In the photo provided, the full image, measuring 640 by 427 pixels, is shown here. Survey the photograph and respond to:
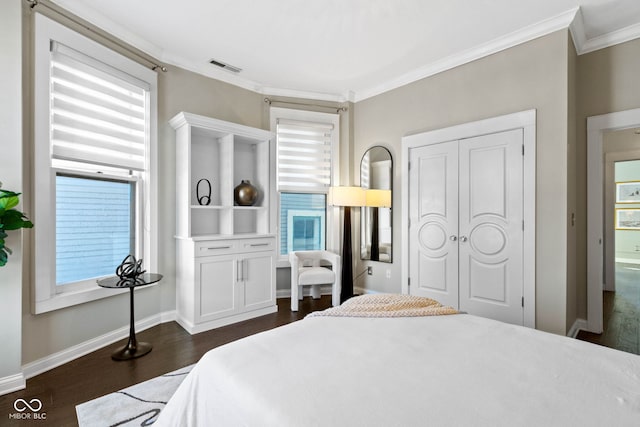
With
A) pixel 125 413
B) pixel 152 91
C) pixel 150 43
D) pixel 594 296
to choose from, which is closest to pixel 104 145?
pixel 152 91

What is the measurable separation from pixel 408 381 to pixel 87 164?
9.72 ft

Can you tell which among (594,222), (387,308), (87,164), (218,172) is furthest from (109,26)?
(594,222)

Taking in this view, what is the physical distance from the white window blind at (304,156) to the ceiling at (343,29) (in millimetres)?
759

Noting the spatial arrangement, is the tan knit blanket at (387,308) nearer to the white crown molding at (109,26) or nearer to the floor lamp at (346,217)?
the floor lamp at (346,217)

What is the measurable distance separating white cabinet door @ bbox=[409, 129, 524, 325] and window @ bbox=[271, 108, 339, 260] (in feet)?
3.95

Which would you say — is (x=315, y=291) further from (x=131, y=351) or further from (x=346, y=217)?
(x=131, y=351)

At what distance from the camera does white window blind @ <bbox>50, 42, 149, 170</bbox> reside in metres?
2.46

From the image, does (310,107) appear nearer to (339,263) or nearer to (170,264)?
(339,263)

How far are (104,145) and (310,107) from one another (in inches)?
99.4

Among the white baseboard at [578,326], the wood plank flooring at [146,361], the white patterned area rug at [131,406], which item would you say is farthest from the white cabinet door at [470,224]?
the white patterned area rug at [131,406]

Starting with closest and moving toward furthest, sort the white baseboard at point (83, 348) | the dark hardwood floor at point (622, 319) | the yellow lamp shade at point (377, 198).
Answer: the white baseboard at point (83, 348), the dark hardwood floor at point (622, 319), the yellow lamp shade at point (377, 198)

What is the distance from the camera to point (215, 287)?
316 cm

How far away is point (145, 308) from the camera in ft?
10.3

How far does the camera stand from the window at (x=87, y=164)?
2330mm
